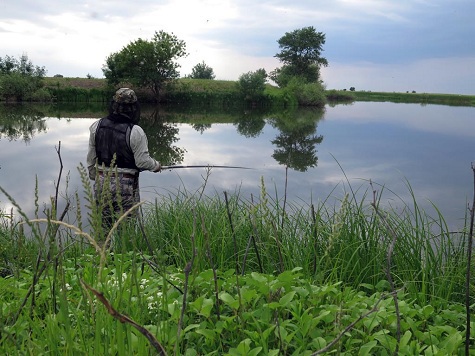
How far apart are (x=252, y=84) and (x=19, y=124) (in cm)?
4239

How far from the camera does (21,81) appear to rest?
199ft

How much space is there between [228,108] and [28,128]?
42494 mm

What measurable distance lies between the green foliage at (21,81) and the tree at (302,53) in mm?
47180

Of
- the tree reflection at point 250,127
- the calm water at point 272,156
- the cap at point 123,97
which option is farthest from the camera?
the tree reflection at point 250,127

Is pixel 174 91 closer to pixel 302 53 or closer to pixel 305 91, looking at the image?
pixel 305 91

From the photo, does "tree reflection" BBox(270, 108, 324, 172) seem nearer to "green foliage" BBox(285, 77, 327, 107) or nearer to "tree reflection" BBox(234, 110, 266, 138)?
"tree reflection" BBox(234, 110, 266, 138)

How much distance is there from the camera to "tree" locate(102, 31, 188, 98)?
69438 mm

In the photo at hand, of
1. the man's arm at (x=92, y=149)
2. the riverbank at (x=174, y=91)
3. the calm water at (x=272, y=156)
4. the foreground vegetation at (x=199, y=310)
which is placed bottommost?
the calm water at (x=272, y=156)

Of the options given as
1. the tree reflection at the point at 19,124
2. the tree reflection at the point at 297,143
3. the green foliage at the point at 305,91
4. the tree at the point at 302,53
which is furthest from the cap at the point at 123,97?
the tree at the point at 302,53

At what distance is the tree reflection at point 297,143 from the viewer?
93.8 ft

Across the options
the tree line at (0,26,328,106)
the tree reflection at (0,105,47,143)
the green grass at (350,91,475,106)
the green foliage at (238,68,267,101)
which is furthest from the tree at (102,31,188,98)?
the green grass at (350,91,475,106)

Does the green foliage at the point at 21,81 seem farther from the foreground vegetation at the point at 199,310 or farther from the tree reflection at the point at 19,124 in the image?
the foreground vegetation at the point at 199,310

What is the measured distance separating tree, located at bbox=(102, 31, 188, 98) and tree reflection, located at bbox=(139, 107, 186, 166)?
85.4ft

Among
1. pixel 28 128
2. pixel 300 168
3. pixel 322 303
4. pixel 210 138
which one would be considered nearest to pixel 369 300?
pixel 322 303
